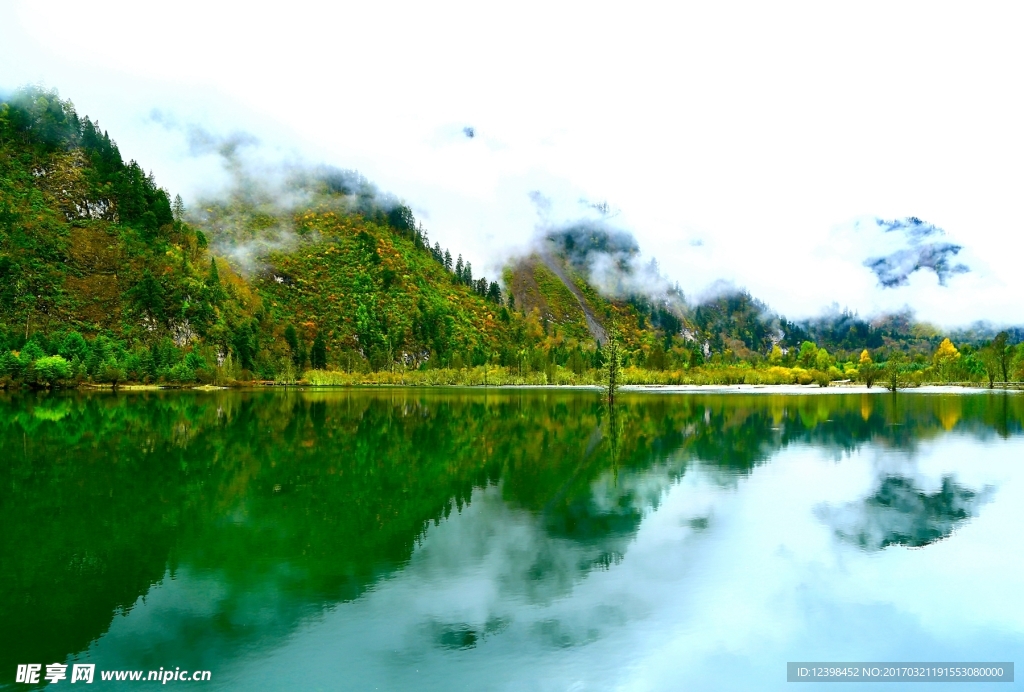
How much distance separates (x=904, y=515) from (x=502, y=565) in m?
16.8

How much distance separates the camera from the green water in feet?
44.1

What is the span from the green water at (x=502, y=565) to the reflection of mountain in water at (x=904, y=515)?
0.51ft

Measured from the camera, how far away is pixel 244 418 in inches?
2611

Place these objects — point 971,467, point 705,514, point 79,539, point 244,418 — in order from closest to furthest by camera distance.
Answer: point 79,539 → point 705,514 → point 971,467 → point 244,418

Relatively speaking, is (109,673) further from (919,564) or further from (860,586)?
(919,564)

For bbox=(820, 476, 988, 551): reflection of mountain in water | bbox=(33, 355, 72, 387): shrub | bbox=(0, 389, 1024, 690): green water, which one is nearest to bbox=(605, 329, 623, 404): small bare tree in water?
bbox=(0, 389, 1024, 690): green water

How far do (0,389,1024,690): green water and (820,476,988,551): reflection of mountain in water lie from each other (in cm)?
16

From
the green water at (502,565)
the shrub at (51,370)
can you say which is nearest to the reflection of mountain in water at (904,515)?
the green water at (502,565)

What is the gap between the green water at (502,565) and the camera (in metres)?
13.4

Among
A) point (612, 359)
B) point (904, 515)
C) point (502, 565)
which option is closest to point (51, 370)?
point (612, 359)

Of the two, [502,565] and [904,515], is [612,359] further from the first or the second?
[502,565]

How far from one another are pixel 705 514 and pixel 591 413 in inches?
1926

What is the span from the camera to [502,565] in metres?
19.0

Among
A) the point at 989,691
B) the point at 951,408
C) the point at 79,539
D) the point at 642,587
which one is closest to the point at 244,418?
the point at 79,539
